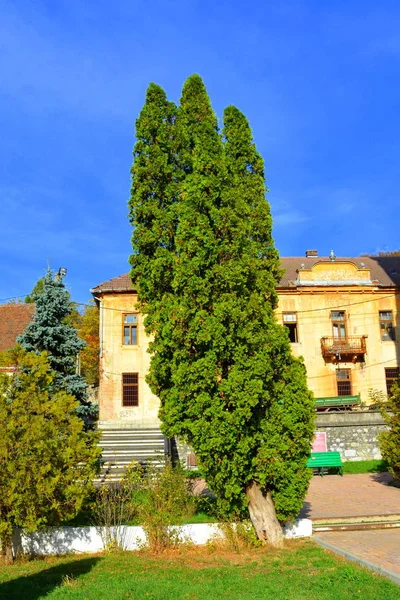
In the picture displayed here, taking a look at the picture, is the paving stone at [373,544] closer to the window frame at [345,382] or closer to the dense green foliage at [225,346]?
the dense green foliage at [225,346]

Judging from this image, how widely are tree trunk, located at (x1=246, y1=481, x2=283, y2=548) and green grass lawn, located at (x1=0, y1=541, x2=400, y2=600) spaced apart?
29 cm

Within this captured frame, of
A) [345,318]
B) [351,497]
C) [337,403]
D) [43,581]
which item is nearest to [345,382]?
[345,318]

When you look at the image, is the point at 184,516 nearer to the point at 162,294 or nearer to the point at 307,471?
the point at 307,471

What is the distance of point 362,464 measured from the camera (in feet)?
65.1

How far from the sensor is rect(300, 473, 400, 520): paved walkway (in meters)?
12.2

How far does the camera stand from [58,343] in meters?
15.6

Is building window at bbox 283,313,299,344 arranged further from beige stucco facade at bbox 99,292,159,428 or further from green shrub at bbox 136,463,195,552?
green shrub at bbox 136,463,195,552

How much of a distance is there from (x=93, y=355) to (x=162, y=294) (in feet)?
87.7

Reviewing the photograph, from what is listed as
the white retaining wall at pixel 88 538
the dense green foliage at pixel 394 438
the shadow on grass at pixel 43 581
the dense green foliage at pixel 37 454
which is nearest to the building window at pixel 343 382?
the dense green foliage at pixel 394 438

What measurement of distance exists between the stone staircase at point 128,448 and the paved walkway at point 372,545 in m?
7.70

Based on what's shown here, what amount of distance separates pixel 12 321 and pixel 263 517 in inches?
927

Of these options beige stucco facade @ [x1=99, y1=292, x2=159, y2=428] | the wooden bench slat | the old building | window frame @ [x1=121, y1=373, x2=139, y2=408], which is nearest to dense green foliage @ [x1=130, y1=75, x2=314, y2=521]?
the wooden bench slat

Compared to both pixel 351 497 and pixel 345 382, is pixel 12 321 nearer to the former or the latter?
pixel 345 382

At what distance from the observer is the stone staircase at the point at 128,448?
1739 centimetres
